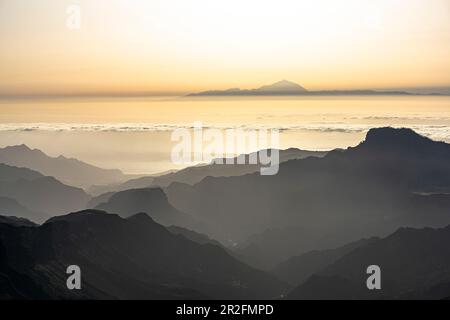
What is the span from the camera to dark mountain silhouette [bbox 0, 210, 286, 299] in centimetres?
12794

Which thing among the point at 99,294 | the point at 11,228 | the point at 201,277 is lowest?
the point at 201,277

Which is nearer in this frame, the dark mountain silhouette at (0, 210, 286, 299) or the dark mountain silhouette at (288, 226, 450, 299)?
the dark mountain silhouette at (0, 210, 286, 299)

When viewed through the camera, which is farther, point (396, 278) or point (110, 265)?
point (396, 278)

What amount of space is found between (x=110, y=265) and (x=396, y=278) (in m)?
93.0

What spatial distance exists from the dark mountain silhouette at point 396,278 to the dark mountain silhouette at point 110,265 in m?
16.6

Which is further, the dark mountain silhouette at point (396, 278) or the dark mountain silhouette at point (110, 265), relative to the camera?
the dark mountain silhouette at point (396, 278)

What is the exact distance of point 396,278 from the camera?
601ft

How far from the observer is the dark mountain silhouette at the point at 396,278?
158 metres

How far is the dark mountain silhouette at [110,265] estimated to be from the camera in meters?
128

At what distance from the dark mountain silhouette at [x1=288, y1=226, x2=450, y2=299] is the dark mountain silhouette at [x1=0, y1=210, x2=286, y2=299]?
16.6 metres

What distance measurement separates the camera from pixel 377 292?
16300cm
